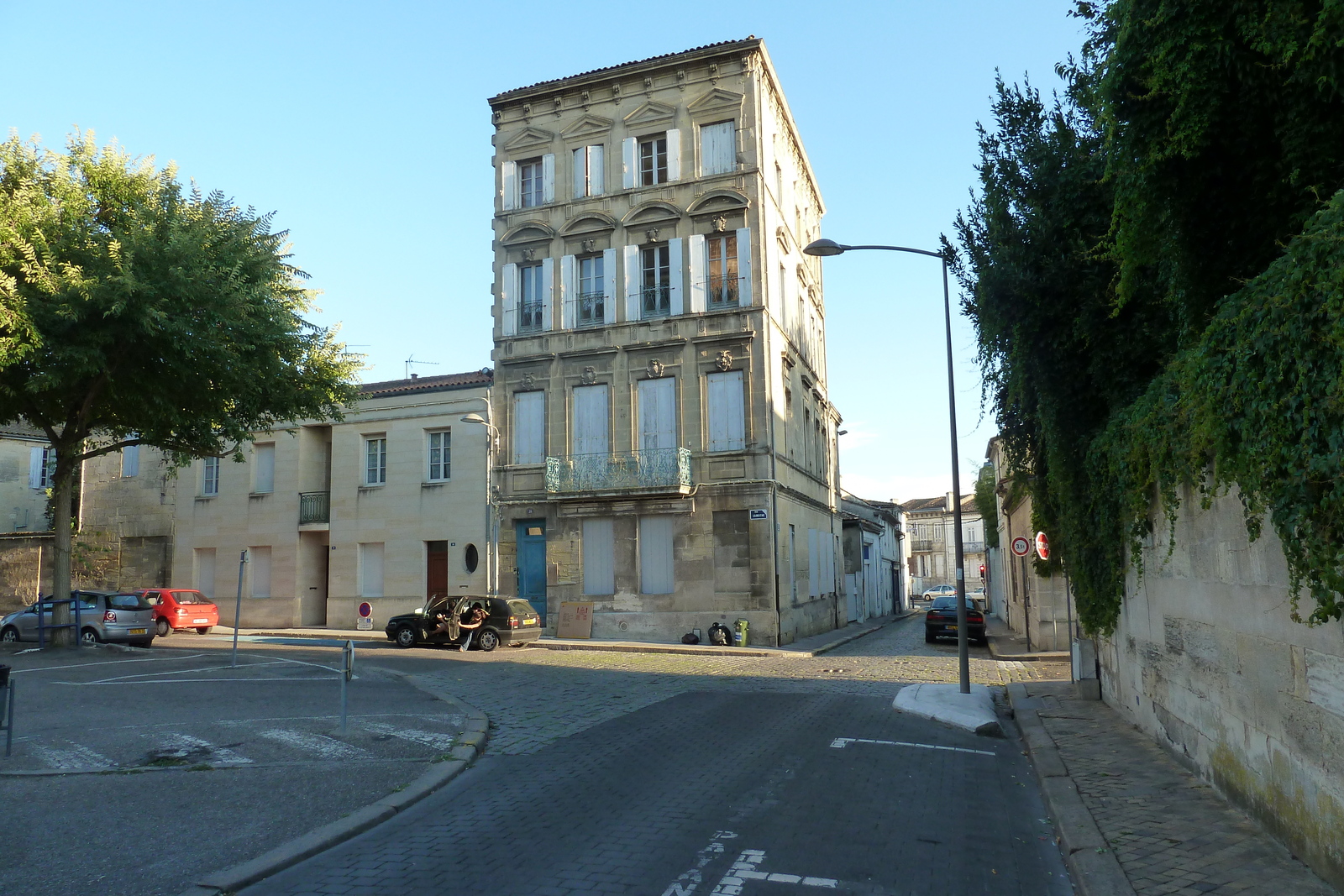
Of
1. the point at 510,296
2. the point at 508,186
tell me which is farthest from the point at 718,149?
the point at 510,296

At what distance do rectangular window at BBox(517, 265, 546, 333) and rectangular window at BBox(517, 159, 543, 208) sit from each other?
219 centimetres

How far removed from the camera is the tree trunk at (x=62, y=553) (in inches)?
779

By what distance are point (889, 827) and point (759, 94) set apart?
24.6m

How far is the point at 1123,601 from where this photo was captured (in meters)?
11.4

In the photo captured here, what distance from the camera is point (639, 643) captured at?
25.4 meters

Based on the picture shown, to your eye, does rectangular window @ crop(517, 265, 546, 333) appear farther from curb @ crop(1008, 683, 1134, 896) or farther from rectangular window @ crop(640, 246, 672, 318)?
curb @ crop(1008, 683, 1134, 896)

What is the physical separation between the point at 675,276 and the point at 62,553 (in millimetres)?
16695

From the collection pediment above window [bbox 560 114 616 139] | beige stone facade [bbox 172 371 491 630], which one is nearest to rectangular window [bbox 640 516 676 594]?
beige stone facade [bbox 172 371 491 630]

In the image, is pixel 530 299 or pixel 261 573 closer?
pixel 530 299

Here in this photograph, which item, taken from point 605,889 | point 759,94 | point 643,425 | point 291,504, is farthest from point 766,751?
point 291,504

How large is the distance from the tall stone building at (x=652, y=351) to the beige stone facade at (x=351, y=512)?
190cm

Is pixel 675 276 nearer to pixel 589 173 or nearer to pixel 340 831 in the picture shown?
pixel 589 173

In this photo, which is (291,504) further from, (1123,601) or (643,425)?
(1123,601)

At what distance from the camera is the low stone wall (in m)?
5.38
